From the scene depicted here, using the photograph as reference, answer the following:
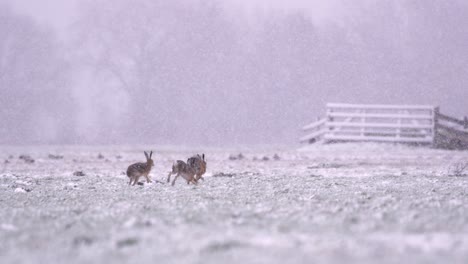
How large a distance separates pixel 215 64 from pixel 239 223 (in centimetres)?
4570

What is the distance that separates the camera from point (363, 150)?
24.2 m

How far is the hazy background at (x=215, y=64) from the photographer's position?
155 ft

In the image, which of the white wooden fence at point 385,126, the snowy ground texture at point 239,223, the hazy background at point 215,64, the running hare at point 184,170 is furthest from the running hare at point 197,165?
the hazy background at point 215,64

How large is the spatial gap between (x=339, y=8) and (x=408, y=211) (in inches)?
1864

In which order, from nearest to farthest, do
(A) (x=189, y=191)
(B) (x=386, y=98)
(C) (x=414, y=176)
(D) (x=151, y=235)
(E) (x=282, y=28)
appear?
(D) (x=151, y=235), (A) (x=189, y=191), (C) (x=414, y=176), (B) (x=386, y=98), (E) (x=282, y=28)

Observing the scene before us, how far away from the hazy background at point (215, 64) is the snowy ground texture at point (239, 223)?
35242mm

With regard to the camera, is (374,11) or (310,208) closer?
(310,208)

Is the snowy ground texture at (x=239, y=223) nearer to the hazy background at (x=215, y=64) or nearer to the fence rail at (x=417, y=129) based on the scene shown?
the fence rail at (x=417, y=129)

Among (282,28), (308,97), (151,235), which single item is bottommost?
(151,235)

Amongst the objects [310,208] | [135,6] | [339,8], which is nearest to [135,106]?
[135,6]

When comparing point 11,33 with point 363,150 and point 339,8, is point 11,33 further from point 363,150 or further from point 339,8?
point 363,150

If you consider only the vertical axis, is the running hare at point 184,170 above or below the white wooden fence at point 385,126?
below

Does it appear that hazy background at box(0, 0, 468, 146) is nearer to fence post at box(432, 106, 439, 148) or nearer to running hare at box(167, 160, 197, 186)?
fence post at box(432, 106, 439, 148)

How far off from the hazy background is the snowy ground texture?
3524 cm
